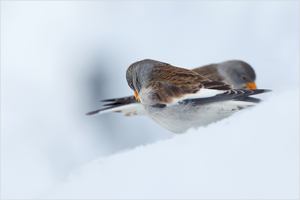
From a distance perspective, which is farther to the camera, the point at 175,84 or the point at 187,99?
the point at 175,84

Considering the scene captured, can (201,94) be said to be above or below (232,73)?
below

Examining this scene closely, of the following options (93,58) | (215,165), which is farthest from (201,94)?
(93,58)

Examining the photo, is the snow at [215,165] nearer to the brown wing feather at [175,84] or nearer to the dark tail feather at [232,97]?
the dark tail feather at [232,97]

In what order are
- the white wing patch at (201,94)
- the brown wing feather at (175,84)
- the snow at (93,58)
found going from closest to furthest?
1. the white wing patch at (201,94)
2. the brown wing feather at (175,84)
3. the snow at (93,58)

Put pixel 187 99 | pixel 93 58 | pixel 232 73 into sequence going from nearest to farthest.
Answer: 1. pixel 187 99
2. pixel 232 73
3. pixel 93 58

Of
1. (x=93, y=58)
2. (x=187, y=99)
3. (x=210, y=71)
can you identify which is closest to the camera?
(x=187, y=99)

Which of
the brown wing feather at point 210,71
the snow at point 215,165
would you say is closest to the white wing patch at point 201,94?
the snow at point 215,165

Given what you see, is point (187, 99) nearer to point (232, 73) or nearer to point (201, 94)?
point (201, 94)

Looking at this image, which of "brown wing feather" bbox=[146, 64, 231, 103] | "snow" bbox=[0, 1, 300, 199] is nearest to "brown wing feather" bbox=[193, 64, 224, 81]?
"snow" bbox=[0, 1, 300, 199]
